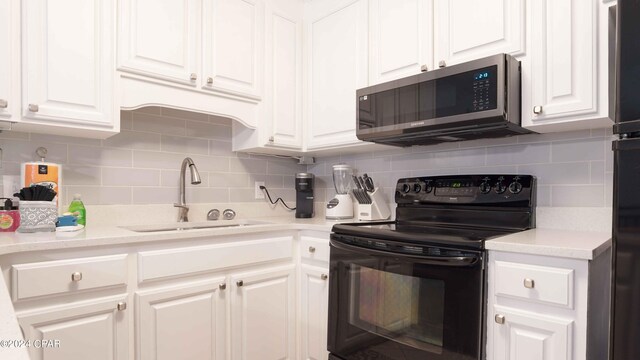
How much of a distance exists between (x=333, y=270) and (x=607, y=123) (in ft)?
4.29

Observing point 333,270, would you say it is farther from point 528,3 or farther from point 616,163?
point 528,3

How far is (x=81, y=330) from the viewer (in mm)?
1386

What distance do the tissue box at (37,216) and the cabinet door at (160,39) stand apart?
70cm

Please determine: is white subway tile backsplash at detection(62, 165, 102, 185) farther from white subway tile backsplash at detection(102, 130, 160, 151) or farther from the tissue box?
the tissue box

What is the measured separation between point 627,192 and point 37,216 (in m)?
2.00

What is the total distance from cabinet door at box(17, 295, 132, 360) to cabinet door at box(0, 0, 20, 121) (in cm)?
80

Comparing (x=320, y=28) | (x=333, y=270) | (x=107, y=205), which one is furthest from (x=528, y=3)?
(x=107, y=205)

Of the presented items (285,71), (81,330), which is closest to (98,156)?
(81,330)

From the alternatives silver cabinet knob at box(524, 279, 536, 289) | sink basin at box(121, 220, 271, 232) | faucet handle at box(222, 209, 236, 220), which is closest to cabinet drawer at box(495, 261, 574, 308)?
silver cabinet knob at box(524, 279, 536, 289)

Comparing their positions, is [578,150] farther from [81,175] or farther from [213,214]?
[81,175]

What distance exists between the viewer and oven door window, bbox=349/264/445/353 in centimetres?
141

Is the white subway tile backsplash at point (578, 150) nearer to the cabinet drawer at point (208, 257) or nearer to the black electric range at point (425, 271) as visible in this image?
the black electric range at point (425, 271)

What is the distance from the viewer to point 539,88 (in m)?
1.51

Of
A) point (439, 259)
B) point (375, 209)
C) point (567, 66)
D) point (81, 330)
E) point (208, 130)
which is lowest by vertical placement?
point (81, 330)
